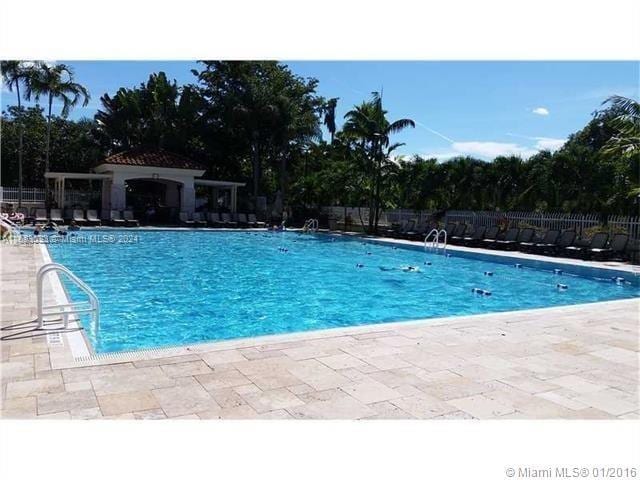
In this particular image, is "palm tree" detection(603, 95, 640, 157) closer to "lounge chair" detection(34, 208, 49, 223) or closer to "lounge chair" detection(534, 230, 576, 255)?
"lounge chair" detection(534, 230, 576, 255)

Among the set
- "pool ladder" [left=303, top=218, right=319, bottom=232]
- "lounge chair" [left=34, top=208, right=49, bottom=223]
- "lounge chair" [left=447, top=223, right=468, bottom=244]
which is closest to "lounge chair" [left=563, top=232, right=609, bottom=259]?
"lounge chair" [left=447, top=223, right=468, bottom=244]

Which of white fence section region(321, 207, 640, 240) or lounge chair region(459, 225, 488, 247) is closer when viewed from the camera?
white fence section region(321, 207, 640, 240)

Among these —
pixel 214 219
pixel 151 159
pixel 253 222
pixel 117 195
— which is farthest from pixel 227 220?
pixel 117 195

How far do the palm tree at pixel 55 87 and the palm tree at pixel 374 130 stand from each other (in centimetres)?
1557

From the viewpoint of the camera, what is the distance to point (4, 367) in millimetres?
4414

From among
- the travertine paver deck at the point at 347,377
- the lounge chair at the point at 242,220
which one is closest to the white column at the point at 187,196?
the lounge chair at the point at 242,220

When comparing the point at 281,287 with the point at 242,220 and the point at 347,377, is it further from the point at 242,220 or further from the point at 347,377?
the point at 242,220

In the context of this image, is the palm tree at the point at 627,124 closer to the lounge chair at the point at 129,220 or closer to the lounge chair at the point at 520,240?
the lounge chair at the point at 520,240

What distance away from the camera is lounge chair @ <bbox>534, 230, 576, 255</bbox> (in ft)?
55.8

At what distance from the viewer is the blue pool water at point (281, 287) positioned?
8165 mm

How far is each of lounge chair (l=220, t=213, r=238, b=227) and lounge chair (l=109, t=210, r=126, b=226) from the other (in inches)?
205
